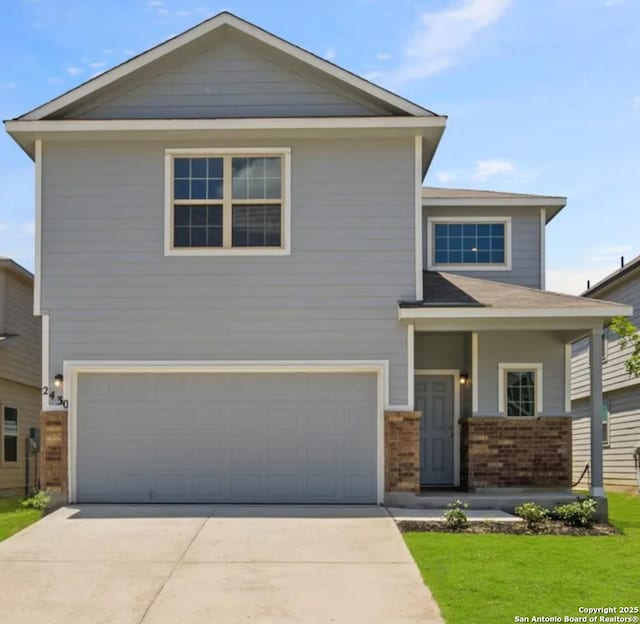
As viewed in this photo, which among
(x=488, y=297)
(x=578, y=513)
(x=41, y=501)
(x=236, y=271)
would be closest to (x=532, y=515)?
(x=578, y=513)

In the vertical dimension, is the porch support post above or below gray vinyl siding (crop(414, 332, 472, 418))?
below

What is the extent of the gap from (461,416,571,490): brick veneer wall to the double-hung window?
4.80 m

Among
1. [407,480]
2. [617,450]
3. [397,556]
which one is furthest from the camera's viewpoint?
[617,450]

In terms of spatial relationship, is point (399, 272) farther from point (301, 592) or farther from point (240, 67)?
point (301, 592)

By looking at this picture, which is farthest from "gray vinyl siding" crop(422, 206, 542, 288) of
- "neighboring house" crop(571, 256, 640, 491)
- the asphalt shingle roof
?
"neighboring house" crop(571, 256, 640, 491)

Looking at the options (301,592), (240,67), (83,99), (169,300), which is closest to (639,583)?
(301,592)

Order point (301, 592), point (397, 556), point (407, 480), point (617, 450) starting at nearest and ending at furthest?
point (301, 592) → point (397, 556) → point (407, 480) → point (617, 450)

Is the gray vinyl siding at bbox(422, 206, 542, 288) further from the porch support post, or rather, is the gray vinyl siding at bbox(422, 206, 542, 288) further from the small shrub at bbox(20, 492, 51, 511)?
the small shrub at bbox(20, 492, 51, 511)

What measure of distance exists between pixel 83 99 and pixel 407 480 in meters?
7.75

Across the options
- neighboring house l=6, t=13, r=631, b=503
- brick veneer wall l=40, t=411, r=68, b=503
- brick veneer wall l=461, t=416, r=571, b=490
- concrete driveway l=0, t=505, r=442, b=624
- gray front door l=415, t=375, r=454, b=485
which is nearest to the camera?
concrete driveway l=0, t=505, r=442, b=624

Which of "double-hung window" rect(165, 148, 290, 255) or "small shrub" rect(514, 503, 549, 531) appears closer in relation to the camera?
"small shrub" rect(514, 503, 549, 531)

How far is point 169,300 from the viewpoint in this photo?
12.2 meters

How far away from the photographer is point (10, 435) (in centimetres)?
1791

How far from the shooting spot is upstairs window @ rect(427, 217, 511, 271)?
15703mm
